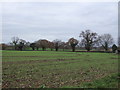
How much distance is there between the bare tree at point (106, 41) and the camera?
7112cm

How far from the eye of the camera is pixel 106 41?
235 ft

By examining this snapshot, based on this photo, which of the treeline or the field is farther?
the treeline

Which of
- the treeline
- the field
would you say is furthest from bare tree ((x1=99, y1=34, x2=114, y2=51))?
the field

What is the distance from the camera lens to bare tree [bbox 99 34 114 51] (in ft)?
233

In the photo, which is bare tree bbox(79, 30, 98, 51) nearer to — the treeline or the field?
the treeline

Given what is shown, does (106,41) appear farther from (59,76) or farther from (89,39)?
(59,76)

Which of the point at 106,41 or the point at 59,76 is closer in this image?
the point at 59,76

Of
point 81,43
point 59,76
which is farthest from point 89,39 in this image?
point 59,76

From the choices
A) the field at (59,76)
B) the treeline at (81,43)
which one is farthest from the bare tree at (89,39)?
the field at (59,76)

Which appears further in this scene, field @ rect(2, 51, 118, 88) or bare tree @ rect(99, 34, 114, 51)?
bare tree @ rect(99, 34, 114, 51)

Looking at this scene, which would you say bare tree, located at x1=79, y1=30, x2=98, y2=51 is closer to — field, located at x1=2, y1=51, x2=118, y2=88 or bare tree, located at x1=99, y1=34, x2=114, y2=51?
bare tree, located at x1=99, y1=34, x2=114, y2=51

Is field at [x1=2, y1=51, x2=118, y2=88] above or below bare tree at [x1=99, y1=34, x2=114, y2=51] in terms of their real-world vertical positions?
below

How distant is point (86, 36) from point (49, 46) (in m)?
25.7

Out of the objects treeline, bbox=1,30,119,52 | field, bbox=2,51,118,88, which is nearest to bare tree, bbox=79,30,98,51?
treeline, bbox=1,30,119,52
